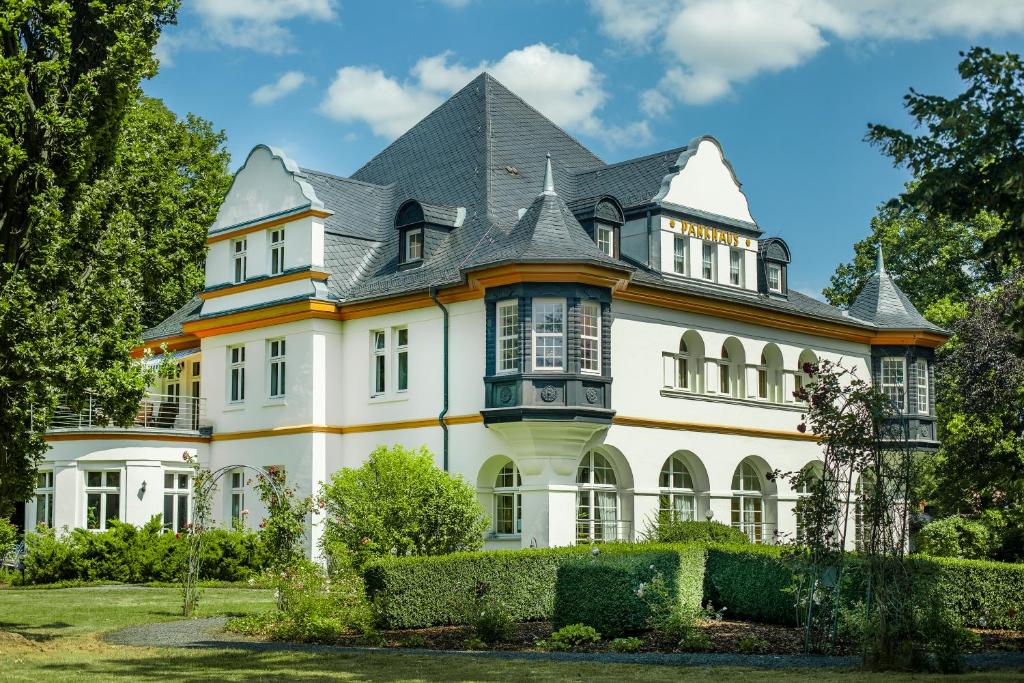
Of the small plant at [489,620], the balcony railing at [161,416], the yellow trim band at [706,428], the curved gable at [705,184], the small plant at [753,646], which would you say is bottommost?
the small plant at [753,646]

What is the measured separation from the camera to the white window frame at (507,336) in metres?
30.6

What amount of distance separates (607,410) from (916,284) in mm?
26383

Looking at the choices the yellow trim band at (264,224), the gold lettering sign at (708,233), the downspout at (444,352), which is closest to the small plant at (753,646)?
the downspout at (444,352)

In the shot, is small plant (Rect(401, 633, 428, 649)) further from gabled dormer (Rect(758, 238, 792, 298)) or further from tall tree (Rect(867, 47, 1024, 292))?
gabled dormer (Rect(758, 238, 792, 298))

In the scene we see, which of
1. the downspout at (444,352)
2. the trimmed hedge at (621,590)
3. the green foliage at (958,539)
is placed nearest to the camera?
the trimmed hedge at (621,590)

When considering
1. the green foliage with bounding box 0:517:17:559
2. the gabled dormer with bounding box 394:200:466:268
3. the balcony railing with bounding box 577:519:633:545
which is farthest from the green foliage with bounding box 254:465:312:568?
the gabled dormer with bounding box 394:200:466:268

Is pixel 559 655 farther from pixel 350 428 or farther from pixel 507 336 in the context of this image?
pixel 350 428

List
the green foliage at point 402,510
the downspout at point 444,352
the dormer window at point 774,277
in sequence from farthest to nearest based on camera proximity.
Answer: the dormer window at point 774,277
the downspout at point 444,352
the green foliage at point 402,510

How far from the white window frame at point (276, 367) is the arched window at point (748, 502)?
13.0 m

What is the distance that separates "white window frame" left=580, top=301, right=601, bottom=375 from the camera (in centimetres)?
3061

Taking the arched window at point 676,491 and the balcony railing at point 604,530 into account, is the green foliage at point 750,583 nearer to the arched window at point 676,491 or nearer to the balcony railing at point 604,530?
the balcony railing at point 604,530

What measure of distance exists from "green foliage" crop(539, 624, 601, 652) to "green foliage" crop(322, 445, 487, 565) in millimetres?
6531

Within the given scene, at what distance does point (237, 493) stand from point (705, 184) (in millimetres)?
16194

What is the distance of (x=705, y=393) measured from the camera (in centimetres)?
3503
